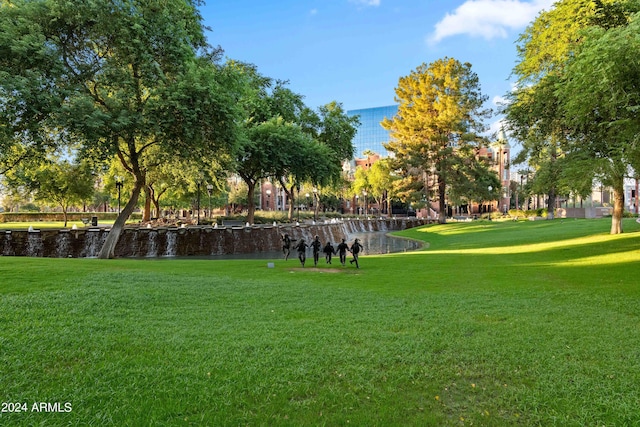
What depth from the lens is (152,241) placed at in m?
25.8

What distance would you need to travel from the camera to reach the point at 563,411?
3.96m

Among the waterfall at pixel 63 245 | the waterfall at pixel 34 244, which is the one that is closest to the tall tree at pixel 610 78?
the waterfall at pixel 63 245

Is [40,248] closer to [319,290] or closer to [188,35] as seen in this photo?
[188,35]

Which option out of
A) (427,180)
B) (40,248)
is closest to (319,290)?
(40,248)

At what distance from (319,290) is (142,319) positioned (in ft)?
13.8

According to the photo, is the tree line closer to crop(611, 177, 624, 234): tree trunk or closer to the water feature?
crop(611, 177, 624, 234): tree trunk

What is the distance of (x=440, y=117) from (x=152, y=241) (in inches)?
1292

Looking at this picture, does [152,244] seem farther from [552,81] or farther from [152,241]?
[552,81]

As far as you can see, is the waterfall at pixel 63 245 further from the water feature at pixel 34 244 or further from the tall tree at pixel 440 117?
the tall tree at pixel 440 117

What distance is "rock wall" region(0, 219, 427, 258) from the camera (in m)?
22.6

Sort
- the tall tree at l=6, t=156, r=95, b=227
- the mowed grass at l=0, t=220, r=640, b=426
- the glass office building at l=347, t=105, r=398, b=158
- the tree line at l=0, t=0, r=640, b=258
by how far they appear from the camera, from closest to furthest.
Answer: the mowed grass at l=0, t=220, r=640, b=426 → the tree line at l=0, t=0, r=640, b=258 → the tall tree at l=6, t=156, r=95, b=227 → the glass office building at l=347, t=105, r=398, b=158

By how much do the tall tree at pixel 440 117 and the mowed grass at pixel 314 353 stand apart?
37615mm

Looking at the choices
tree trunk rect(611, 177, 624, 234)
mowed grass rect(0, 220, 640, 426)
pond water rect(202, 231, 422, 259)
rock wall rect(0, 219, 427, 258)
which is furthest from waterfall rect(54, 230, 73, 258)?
tree trunk rect(611, 177, 624, 234)

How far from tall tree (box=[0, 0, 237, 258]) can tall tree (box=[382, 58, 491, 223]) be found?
32351mm
